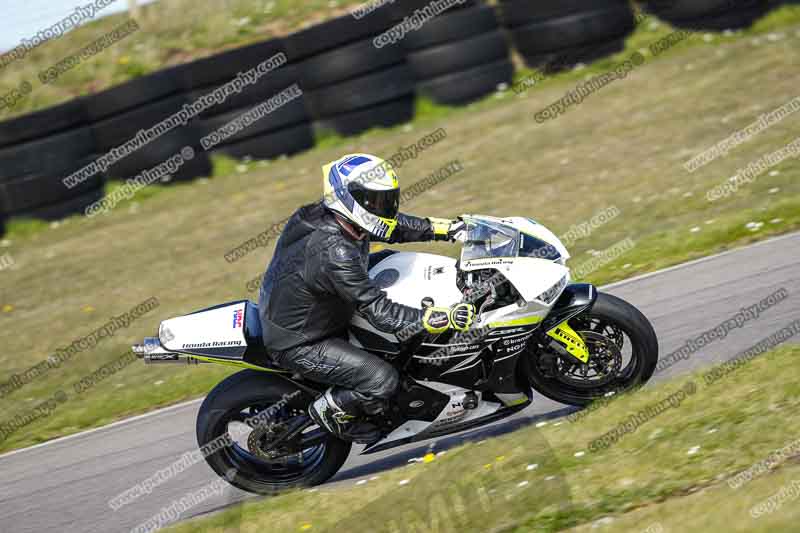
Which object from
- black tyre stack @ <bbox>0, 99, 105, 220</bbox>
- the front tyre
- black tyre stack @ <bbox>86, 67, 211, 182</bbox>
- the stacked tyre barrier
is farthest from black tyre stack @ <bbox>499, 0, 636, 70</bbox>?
the front tyre

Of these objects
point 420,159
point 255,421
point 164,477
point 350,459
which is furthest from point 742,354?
point 420,159

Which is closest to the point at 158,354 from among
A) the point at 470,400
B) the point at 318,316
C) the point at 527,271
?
the point at 318,316

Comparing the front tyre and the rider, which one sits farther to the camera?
the front tyre

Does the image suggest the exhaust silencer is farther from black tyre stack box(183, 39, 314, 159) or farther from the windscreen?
black tyre stack box(183, 39, 314, 159)

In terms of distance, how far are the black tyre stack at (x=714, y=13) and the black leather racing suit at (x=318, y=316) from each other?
1106 cm

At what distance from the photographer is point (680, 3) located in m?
14.9

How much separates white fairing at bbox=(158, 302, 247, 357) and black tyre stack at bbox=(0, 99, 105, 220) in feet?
27.7

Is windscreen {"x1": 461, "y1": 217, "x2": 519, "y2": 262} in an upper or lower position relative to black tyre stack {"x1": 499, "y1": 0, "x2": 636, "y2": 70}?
upper

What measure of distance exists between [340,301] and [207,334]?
0.92 meters

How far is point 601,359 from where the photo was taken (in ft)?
19.5

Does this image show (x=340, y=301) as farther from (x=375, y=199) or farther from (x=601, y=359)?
(x=601, y=359)

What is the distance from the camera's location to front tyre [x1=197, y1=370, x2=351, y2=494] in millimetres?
5887

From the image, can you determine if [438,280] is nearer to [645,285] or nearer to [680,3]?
[645,285]

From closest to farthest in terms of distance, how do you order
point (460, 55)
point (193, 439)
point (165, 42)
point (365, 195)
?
1. point (365, 195)
2. point (193, 439)
3. point (460, 55)
4. point (165, 42)
